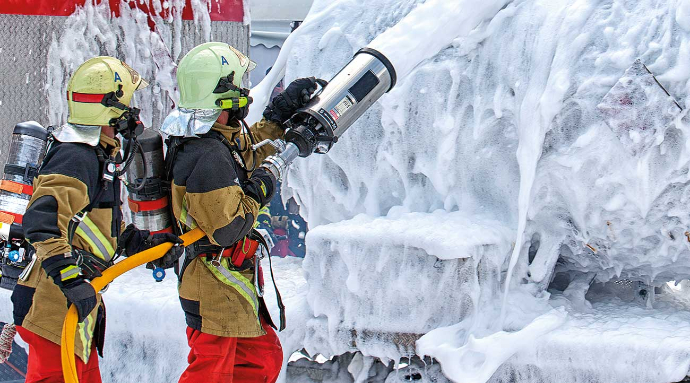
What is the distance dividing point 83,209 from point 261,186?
2.15 ft

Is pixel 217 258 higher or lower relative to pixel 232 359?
higher

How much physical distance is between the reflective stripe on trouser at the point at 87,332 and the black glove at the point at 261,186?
0.74m

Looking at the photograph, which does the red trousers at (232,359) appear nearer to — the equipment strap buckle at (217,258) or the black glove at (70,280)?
the equipment strap buckle at (217,258)

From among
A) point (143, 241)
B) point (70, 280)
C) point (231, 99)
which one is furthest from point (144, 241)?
point (231, 99)

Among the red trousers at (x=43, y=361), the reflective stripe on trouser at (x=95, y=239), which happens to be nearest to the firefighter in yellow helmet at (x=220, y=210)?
the reflective stripe on trouser at (x=95, y=239)

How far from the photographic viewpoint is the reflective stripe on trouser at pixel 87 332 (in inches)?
93.1

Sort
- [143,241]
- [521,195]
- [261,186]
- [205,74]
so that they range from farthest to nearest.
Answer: [521,195] → [143,241] → [205,74] → [261,186]

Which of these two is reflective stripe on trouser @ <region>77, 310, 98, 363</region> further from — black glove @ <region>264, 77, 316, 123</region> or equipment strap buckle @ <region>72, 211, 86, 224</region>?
black glove @ <region>264, 77, 316, 123</region>

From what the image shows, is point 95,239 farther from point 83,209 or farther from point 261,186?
point 261,186

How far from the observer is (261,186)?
222 centimetres

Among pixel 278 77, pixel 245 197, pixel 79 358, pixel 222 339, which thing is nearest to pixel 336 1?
pixel 278 77

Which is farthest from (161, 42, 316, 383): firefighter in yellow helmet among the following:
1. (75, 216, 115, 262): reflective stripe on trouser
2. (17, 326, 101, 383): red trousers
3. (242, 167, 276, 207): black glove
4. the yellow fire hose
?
(17, 326, 101, 383): red trousers

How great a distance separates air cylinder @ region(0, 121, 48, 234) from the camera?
243 centimetres

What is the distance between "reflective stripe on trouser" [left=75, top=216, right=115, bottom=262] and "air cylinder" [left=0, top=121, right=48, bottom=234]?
22 cm
